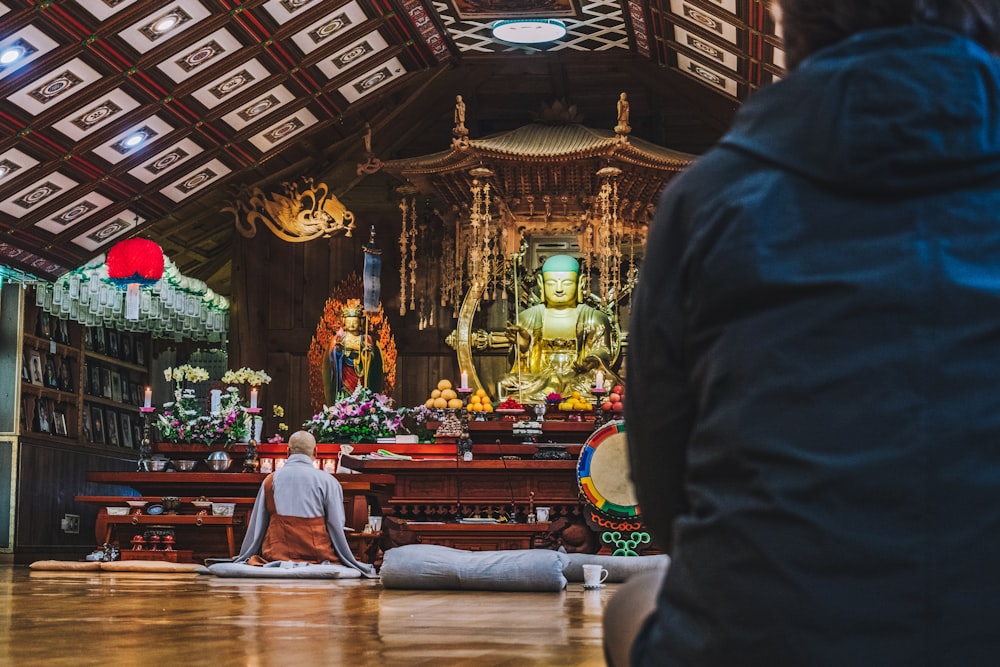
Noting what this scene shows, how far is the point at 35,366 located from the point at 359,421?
10.5ft

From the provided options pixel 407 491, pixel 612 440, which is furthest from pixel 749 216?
pixel 407 491

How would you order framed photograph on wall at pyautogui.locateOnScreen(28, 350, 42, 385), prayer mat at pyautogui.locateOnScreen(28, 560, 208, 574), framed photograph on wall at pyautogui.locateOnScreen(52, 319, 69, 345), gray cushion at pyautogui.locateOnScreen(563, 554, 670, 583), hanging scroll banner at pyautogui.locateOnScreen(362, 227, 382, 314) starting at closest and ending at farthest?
gray cushion at pyautogui.locateOnScreen(563, 554, 670, 583) < prayer mat at pyautogui.locateOnScreen(28, 560, 208, 574) < hanging scroll banner at pyautogui.locateOnScreen(362, 227, 382, 314) < framed photograph on wall at pyautogui.locateOnScreen(28, 350, 42, 385) < framed photograph on wall at pyautogui.locateOnScreen(52, 319, 69, 345)

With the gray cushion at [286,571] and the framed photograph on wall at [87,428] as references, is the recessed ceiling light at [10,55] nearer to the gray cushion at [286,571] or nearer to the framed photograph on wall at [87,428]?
the gray cushion at [286,571]

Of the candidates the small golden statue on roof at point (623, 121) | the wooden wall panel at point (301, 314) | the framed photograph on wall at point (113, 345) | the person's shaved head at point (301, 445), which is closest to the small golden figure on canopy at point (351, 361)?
the wooden wall panel at point (301, 314)

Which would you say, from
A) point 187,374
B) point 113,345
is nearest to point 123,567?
point 187,374

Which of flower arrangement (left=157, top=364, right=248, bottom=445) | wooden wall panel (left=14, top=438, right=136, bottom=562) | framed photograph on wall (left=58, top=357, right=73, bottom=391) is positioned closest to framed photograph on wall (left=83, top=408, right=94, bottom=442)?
wooden wall panel (left=14, top=438, right=136, bottom=562)

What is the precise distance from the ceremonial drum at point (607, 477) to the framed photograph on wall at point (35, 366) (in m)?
5.64

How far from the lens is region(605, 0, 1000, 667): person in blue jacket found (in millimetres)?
837

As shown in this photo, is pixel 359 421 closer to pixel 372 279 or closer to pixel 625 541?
pixel 372 279

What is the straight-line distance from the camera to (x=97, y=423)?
12.0 m

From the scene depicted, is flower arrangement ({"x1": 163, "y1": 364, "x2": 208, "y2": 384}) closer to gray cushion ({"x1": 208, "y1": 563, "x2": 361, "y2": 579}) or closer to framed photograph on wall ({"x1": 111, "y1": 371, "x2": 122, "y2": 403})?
framed photograph on wall ({"x1": 111, "y1": 371, "x2": 122, "y2": 403})

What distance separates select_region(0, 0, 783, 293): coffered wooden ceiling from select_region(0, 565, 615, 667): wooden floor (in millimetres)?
4519

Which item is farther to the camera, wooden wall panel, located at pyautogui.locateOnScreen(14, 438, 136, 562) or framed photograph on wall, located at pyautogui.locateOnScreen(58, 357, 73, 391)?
framed photograph on wall, located at pyautogui.locateOnScreen(58, 357, 73, 391)

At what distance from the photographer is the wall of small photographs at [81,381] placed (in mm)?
10969
